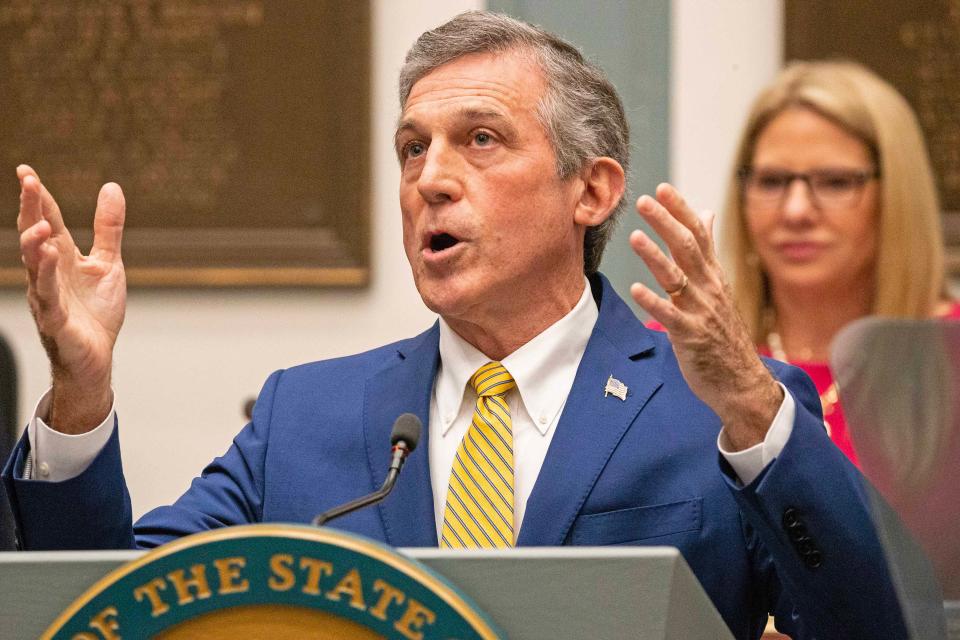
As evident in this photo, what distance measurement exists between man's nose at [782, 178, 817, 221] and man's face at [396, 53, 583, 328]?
4.20ft

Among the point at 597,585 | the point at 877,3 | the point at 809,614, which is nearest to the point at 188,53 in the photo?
the point at 877,3

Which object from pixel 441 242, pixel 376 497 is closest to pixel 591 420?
pixel 441 242

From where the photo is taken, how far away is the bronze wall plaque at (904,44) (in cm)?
416

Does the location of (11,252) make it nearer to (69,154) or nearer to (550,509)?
(69,154)

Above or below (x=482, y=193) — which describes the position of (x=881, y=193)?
below

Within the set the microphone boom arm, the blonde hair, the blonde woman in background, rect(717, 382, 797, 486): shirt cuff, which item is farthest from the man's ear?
the blonde woman in background

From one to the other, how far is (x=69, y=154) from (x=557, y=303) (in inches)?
96.7

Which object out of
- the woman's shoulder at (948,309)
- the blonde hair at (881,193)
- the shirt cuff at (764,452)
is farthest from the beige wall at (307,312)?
the shirt cuff at (764,452)

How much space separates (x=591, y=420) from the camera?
223 centimetres

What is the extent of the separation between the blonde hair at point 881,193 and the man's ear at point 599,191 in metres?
1.02

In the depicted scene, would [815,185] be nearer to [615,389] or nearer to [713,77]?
[713,77]

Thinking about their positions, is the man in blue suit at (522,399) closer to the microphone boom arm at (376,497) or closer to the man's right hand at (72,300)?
the man's right hand at (72,300)

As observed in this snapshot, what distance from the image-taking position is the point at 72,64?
4391mm

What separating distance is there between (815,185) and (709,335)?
1.88 m
